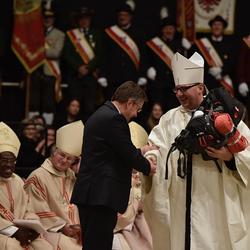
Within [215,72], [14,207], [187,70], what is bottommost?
[14,207]

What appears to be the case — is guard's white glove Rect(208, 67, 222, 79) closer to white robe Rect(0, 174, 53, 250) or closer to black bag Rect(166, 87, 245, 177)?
white robe Rect(0, 174, 53, 250)

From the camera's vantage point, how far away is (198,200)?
19.8ft

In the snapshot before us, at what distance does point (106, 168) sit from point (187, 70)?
33.7 inches

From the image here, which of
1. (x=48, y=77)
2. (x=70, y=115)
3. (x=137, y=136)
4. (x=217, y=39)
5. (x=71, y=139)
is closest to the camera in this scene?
(x=71, y=139)

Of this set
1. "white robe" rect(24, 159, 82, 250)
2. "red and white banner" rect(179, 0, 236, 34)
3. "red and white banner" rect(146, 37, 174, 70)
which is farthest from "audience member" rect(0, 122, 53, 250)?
"red and white banner" rect(179, 0, 236, 34)

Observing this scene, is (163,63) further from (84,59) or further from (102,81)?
(84,59)

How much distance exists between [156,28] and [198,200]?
6936 millimetres

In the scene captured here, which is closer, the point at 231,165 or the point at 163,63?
the point at 231,165

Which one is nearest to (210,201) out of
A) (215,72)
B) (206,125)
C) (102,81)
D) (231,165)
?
(231,165)

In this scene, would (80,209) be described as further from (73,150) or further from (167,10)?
(167,10)

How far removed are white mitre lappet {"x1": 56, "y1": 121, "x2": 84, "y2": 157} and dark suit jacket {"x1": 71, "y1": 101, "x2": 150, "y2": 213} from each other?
163 centimetres

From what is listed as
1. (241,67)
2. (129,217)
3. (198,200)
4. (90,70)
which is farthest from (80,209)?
(241,67)

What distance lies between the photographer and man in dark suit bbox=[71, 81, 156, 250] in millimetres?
5961

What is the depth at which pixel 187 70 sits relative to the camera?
6129 mm
